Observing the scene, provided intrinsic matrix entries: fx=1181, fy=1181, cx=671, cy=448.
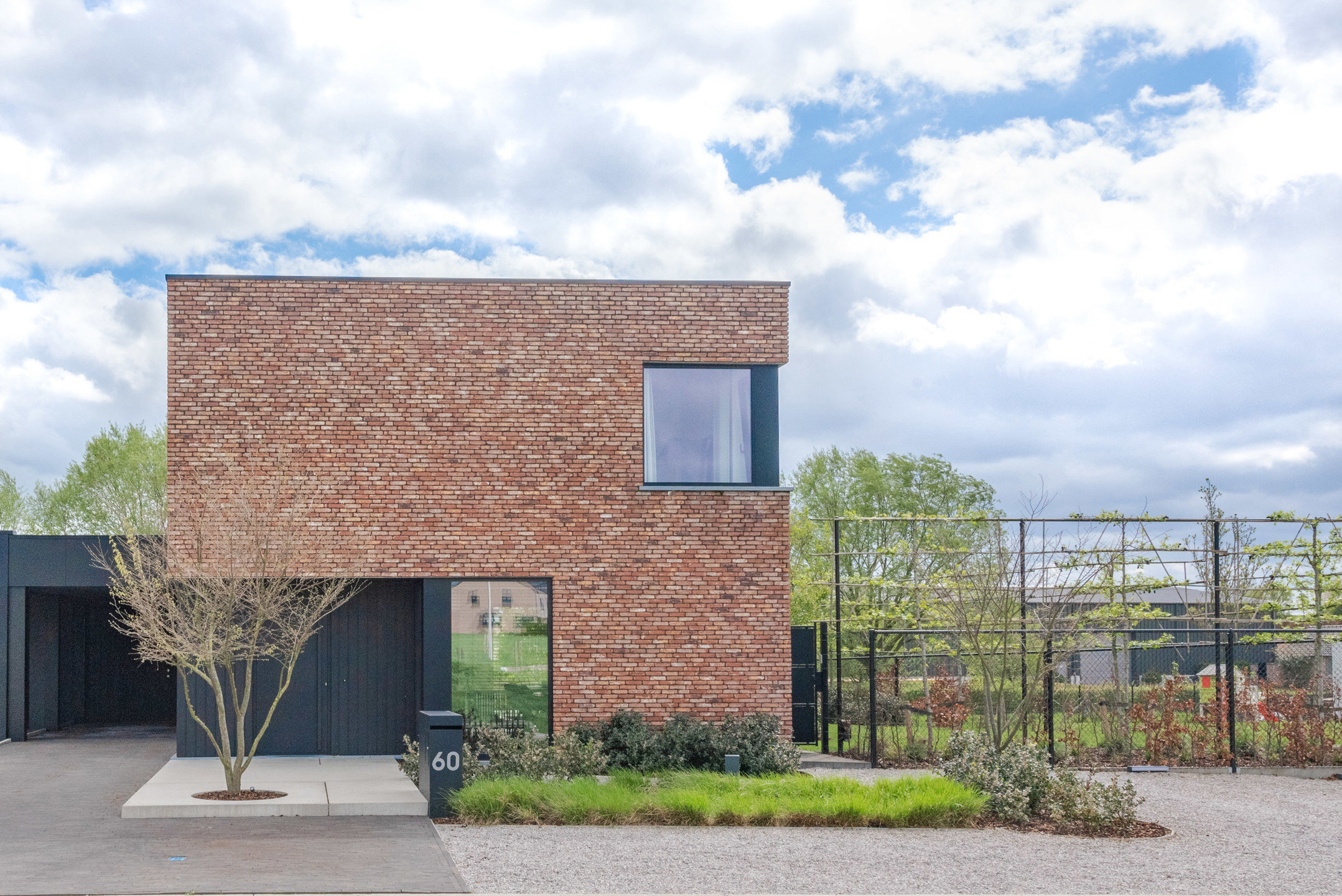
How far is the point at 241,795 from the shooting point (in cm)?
1291

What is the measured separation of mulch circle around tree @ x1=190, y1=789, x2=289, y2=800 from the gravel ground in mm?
2478

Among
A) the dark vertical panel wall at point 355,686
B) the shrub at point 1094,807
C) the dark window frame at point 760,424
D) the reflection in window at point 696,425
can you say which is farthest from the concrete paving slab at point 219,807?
the shrub at point 1094,807

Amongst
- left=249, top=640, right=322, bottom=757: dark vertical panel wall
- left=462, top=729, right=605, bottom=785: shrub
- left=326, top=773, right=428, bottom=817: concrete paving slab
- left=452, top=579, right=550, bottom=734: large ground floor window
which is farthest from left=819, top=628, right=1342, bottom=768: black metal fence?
left=249, top=640, right=322, bottom=757: dark vertical panel wall

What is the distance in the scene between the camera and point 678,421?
54.0 feet

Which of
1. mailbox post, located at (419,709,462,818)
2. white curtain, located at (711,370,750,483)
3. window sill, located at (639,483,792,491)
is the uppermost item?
white curtain, located at (711,370,750,483)

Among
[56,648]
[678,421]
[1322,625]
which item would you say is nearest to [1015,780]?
[678,421]

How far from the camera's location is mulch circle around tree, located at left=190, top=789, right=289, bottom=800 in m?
12.8

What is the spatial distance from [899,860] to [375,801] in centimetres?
557

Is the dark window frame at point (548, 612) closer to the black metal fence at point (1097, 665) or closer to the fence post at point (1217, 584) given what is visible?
the black metal fence at point (1097, 665)

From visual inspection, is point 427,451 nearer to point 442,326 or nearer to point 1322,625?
point 442,326

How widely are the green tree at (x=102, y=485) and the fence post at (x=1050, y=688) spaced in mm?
32408

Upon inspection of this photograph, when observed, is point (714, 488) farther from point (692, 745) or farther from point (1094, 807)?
point (1094, 807)

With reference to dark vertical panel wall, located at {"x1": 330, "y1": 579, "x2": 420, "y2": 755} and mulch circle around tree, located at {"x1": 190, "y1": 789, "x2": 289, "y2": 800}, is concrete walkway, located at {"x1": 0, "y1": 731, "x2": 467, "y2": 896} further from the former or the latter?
dark vertical panel wall, located at {"x1": 330, "y1": 579, "x2": 420, "y2": 755}

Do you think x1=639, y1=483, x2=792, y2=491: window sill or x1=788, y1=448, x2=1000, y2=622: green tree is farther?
x1=788, y1=448, x2=1000, y2=622: green tree
